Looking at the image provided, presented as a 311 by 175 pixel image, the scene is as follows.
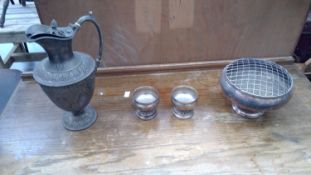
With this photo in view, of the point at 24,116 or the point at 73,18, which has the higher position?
the point at 73,18

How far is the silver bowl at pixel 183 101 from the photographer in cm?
68

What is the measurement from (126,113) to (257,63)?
0.45 meters

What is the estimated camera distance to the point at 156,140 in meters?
0.64

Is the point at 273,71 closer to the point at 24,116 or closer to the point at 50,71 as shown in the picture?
the point at 50,71

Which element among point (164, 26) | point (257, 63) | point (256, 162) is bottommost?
point (256, 162)

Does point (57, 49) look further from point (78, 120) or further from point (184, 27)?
point (184, 27)

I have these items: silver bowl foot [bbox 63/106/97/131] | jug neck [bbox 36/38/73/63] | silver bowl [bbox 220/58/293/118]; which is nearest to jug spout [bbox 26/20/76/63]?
jug neck [bbox 36/38/73/63]

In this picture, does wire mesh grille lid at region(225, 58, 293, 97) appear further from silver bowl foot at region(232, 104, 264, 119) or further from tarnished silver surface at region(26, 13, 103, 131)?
tarnished silver surface at region(26, 13, 103, 131)

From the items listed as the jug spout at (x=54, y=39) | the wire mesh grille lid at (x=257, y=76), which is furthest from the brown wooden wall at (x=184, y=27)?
the jug spout at (x=54, y=39)

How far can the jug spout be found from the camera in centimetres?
50

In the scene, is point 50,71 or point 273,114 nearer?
point 50,71

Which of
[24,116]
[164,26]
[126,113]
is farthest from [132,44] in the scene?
[24,116]

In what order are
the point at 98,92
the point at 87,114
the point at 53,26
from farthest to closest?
the point at 98,92 → the point at 87,114 → the point at 53,26

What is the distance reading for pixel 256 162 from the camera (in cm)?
58
